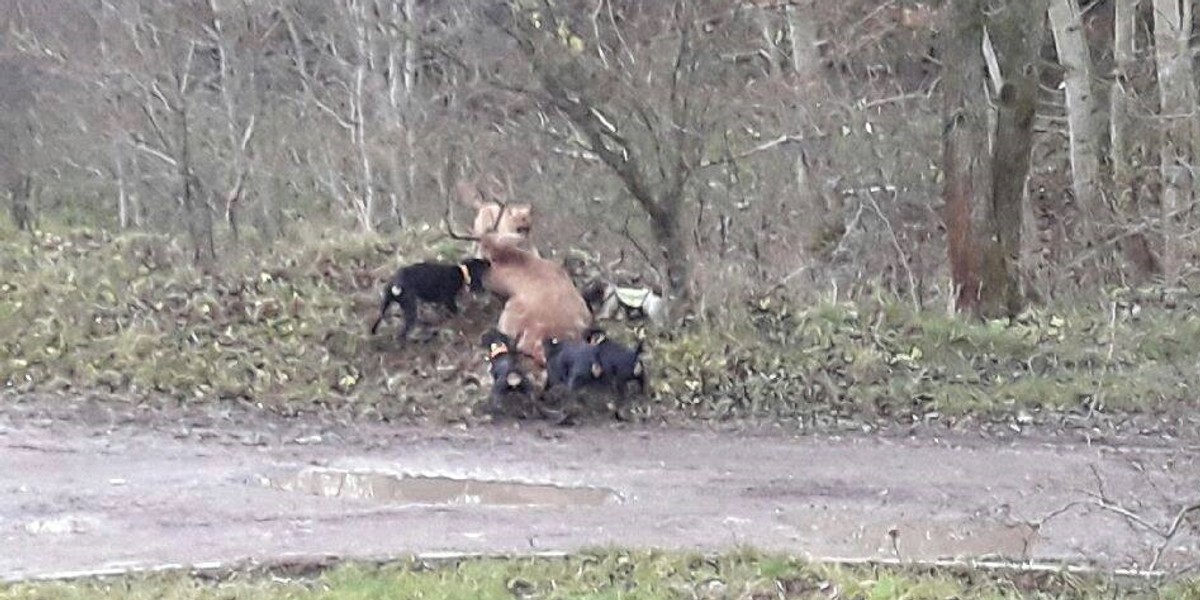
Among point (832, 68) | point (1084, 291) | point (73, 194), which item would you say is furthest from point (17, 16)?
point (1084, 291)

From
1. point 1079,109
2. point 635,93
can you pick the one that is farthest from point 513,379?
point 1079,109

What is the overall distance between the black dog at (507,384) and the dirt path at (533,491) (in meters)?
0.32

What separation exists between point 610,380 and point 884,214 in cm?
753

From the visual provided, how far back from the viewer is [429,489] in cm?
971

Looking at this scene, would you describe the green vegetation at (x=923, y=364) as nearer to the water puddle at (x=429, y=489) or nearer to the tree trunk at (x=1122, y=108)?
the water puddle at (x=429, y=489)

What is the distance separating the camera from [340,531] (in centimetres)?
848

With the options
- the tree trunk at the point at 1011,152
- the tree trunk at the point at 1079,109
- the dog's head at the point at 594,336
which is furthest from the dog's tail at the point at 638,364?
the tree trunk at the point at 1079,109

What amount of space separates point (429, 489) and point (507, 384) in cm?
221

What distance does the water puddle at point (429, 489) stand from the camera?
30.8ft

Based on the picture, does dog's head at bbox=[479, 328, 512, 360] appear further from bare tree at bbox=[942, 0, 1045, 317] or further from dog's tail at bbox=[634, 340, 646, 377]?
bare tree at bbox=[942, 0, 1045, 317]

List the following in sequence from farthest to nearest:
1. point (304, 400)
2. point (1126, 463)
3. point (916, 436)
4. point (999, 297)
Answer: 1. point (999, 297)
2. point (304, 400)
3. point (916, 436)
4. point (1126, 463)

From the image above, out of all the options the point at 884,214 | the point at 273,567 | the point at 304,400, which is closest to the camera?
the point at 273,567

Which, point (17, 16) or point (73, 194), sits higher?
point (17, 16)

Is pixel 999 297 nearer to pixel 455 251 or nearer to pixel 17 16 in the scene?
pixel 455 251
